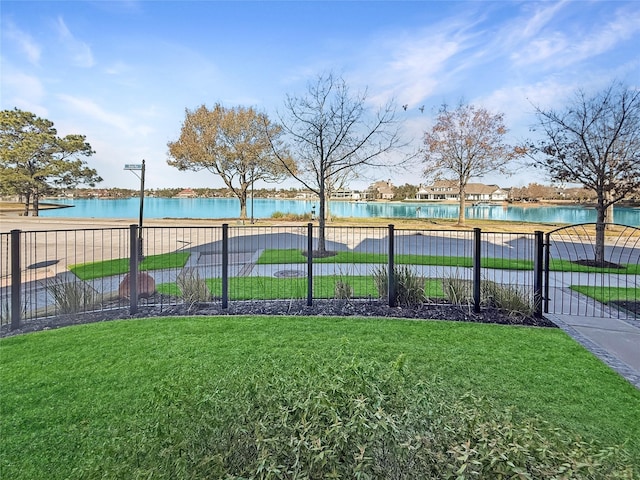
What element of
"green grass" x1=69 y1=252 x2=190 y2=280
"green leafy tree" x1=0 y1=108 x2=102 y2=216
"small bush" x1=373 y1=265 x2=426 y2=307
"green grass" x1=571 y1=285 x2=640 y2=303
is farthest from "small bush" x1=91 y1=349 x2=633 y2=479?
"green leafy tree" x1=0 y1=108 x2=102 y2=216

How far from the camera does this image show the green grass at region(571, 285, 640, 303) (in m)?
6.63

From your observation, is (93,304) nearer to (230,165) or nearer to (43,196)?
(230,165)

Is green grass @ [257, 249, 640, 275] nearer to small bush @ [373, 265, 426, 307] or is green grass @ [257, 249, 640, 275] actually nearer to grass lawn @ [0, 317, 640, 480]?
small bush @ [373, 265, 426, 307]

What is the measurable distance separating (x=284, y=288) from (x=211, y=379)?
458cm

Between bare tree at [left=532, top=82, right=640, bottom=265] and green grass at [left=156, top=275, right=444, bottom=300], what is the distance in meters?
6.72

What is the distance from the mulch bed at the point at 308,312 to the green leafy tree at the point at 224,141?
21085mm

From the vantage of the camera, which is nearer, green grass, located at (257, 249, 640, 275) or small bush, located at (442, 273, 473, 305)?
small bush, located at (442, 273, 473, 305)

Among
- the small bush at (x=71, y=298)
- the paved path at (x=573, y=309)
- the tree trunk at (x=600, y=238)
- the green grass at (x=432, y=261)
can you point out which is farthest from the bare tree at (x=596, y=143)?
the small bush at (x=71, y=298)

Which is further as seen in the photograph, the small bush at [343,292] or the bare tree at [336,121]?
the bare tree at [336,121]

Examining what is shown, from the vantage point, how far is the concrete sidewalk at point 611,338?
3.86 meters

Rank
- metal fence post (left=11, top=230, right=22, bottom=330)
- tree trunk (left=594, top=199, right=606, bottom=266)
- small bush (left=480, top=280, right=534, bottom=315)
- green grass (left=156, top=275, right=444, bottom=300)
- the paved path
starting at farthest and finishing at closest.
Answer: tree trunk (left=594, top=199, right=606, bottom=266)
green grass (left=156, top=275, right=444, bottom=300)
small bush (left=480, top=280, right=534, bottom=315)
metal fence post (left=11, top=230, right=22, bottom=330)
the paved path

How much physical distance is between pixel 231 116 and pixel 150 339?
2498 cm

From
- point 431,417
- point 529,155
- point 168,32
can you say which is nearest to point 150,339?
point 431,417

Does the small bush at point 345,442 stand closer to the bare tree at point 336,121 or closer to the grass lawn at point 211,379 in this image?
the grass lawn at point 211,379
